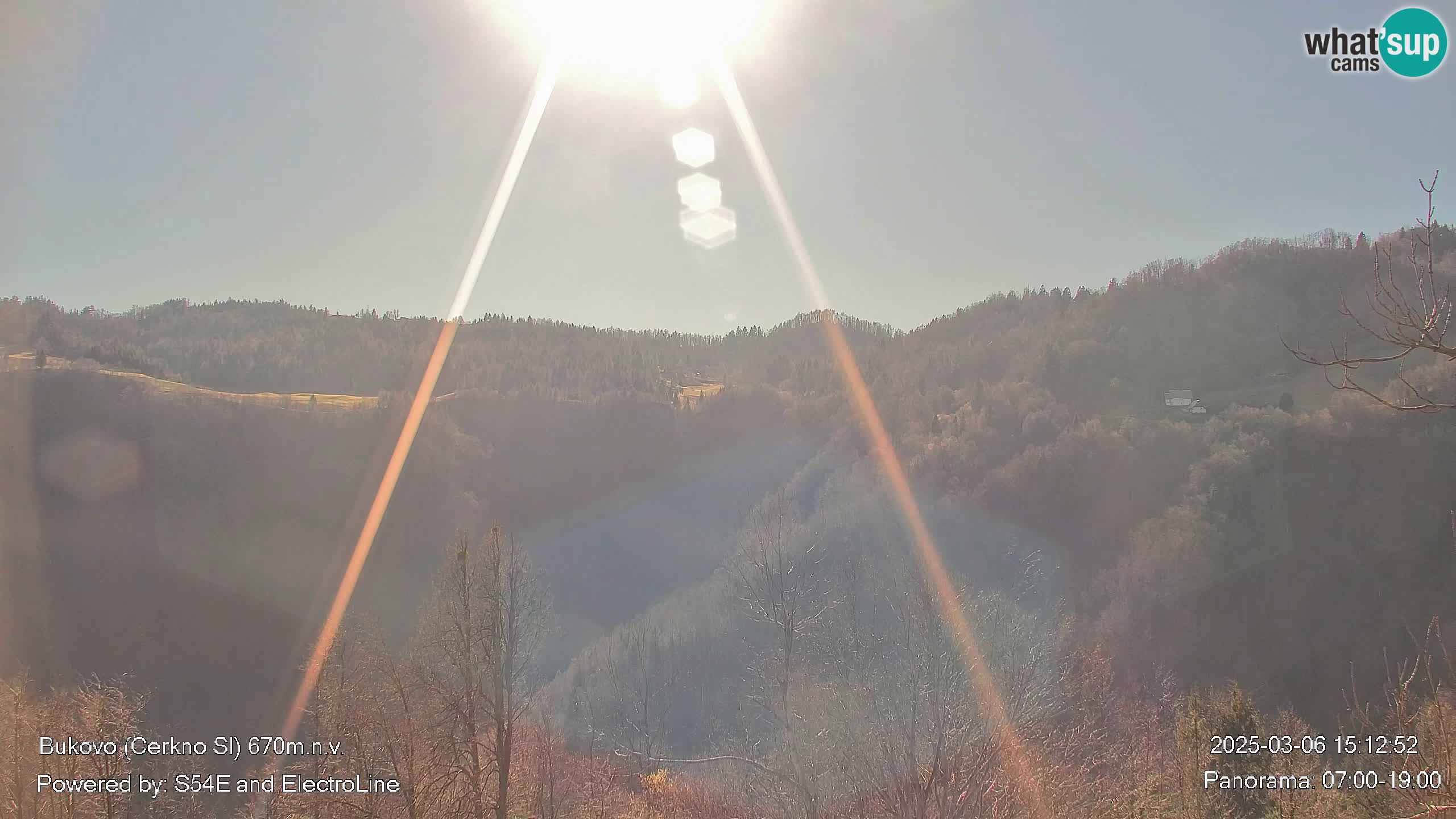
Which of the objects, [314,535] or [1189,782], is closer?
[1189,782]

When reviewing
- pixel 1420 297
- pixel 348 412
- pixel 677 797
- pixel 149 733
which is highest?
pixel 348 412

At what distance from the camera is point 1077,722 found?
985 inches

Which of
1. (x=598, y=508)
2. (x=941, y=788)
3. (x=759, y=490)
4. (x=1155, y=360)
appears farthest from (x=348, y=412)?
(x=1155, y=360)

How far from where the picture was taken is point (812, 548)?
39.4 metres

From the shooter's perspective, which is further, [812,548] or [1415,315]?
[812,548]

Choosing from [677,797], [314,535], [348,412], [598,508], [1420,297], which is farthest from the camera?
[598,508]

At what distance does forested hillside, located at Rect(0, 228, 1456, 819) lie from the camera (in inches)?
737

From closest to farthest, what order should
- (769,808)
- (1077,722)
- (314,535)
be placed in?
1. (769,808)
2. (1077,722)
3. (314,535)

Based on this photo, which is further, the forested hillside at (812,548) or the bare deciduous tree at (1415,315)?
the forested hillside at (812,548)

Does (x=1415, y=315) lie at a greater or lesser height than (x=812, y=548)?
greater

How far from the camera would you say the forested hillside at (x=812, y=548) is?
61.4 feet

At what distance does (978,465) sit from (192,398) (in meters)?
61.4

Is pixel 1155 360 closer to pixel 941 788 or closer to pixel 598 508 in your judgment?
pixel 598 508

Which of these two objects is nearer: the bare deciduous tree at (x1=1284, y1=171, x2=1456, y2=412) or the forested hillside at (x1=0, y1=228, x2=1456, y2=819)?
the bare deciduous tree at (x1=1284, y1=171, x2=1456, y2=412)
